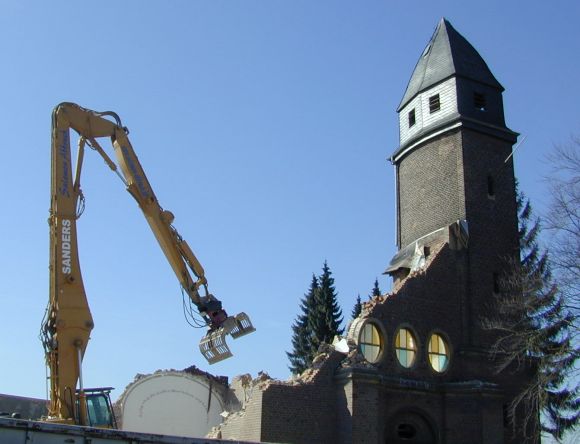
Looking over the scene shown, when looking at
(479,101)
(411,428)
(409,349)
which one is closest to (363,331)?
(409,349)

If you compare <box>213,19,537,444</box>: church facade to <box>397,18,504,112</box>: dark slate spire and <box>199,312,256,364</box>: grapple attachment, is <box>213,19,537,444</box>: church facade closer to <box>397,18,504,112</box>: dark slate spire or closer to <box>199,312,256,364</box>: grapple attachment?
<box>397,18,504,112</box>: dark slate spire

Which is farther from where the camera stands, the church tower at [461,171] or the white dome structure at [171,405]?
→ the white dome structure at [171,405]

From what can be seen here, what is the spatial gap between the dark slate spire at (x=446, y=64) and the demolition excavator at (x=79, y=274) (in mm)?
14858

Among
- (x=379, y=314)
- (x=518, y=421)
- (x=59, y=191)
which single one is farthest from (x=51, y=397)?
(x=518, y=421)

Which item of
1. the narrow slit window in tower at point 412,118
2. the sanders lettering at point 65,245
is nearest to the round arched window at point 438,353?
the narrow slit window in tower at point 412,118

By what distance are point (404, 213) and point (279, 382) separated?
9.69 meters

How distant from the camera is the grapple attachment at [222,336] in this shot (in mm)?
17562

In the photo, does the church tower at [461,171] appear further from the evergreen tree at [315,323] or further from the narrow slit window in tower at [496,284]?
the evergreen tree at [315,323]

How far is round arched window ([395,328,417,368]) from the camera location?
25094 mm

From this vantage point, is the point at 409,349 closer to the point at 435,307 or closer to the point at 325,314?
the point at 435,307

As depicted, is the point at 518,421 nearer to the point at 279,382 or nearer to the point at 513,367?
the point at 513,367

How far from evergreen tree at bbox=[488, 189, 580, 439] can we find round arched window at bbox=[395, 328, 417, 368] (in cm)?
272

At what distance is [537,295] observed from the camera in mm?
23344

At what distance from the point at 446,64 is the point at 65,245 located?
726 inches
